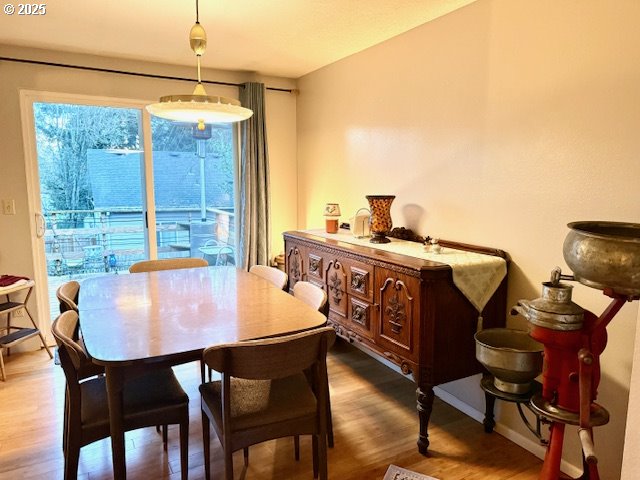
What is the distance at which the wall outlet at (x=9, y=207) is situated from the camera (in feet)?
11.3

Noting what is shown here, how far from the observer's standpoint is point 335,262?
2.86 meters

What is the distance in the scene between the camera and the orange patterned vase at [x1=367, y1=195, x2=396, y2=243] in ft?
9.38

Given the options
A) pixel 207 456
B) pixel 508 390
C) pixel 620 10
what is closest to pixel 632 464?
pixel 508 390

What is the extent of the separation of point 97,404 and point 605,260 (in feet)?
6.36

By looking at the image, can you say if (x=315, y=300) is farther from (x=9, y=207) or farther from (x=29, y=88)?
(x=29, y=88)

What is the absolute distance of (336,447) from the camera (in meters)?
2.30

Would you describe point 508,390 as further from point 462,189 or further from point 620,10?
point 620,10

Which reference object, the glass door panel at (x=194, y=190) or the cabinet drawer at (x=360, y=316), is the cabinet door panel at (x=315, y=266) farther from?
the glass door panel at (x=194, y=190)

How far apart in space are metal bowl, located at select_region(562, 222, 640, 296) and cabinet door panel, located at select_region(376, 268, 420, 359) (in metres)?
0.85

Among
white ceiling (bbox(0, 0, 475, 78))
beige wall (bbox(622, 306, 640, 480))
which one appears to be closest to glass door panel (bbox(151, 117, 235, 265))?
white ceiling (bbox(0, 0, 475, 78))

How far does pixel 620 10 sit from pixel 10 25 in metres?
3.45

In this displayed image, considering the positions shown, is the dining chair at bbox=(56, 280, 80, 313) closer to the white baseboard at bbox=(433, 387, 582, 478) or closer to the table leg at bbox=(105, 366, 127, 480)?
the table leg at bbox=(105, 366, 127, 480)

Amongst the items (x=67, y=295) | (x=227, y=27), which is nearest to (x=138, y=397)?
(x=67, y=295)
